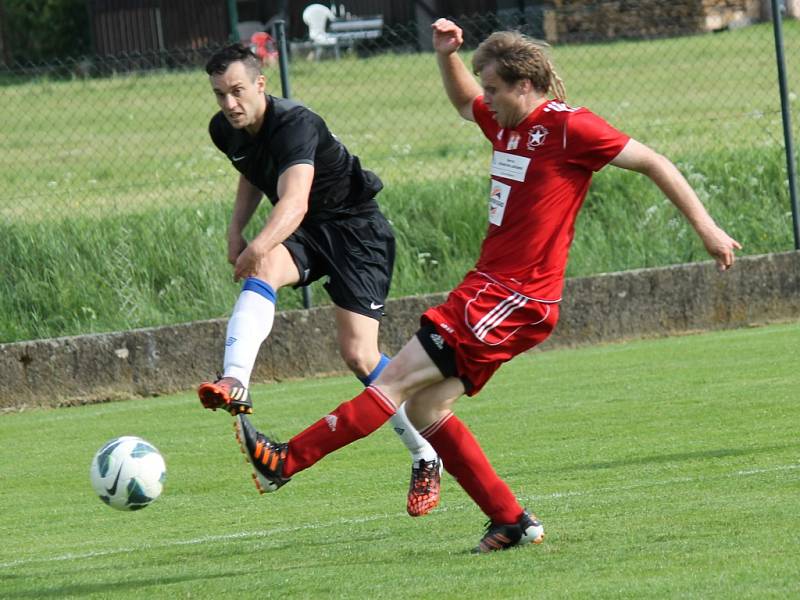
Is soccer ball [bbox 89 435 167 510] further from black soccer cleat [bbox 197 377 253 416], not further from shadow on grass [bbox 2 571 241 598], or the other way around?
shadow on grass [bbox 2 571 241 598]

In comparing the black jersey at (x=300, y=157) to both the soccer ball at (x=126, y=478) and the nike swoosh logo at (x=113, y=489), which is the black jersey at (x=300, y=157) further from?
the nike swoosh logo at (x=113, y=489)

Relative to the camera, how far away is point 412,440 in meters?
6.66

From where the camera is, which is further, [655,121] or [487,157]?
[655,121]

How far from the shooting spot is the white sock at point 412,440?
6535 millimetres

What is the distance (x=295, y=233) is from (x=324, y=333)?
452cm

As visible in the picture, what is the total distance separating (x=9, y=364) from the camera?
1116cm

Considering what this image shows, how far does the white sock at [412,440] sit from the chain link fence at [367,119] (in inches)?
219

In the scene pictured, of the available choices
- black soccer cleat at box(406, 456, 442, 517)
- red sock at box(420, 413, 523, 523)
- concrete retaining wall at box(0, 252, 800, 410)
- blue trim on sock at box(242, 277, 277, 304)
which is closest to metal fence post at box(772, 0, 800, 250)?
concrete retaining wall at box(0, 252, 800, 410)

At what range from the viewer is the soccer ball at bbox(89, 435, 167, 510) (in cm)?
594

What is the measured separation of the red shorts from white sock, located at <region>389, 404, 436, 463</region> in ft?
3.06

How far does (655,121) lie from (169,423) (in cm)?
953

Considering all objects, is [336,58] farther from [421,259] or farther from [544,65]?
[544,65]


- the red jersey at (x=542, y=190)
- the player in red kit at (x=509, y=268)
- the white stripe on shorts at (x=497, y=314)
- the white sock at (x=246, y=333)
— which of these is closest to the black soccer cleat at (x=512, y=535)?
the player in red kit at (x=509, y=268)

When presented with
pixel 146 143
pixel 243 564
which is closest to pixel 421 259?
pixel 146 143
